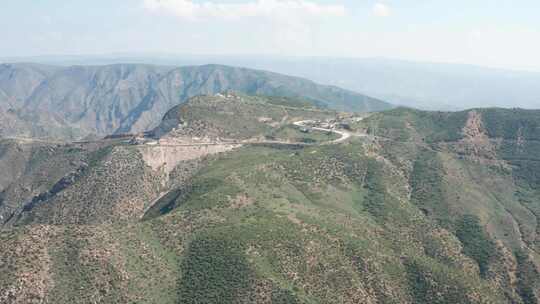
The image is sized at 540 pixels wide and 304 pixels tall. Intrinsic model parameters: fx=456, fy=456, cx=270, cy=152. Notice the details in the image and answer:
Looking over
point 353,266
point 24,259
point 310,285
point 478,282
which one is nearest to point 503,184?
point 478,282

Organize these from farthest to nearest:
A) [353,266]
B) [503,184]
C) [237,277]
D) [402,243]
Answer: [503,184] → [402,243] → [353,266] → [237,277]

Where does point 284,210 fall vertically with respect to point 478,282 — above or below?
above

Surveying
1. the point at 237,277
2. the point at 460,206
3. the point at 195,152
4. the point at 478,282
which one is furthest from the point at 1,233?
the point at 460,206

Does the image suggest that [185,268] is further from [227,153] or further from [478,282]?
[227,153]

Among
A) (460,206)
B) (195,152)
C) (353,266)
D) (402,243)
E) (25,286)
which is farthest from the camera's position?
(195,152)

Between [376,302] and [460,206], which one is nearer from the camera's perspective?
[376,302]

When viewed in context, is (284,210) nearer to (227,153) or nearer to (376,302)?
(376,302)
